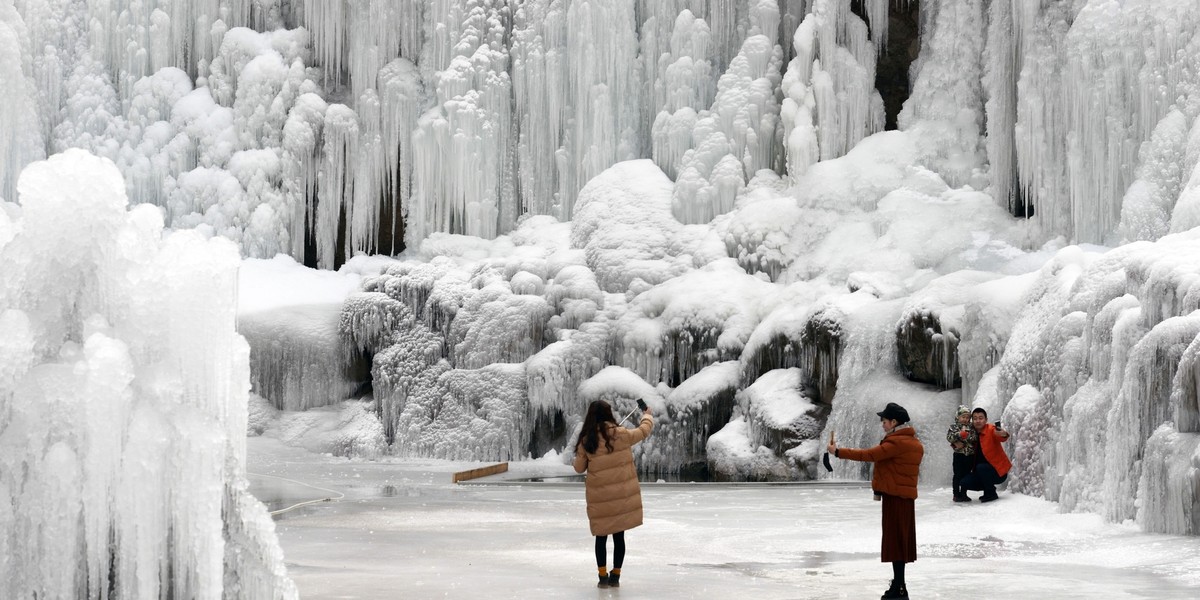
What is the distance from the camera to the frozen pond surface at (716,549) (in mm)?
8828

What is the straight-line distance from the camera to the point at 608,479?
29.8 ft

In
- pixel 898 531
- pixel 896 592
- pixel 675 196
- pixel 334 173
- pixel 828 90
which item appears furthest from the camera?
pixel 334 173

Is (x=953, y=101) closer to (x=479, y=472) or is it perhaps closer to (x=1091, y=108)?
(x=1091, y=108)

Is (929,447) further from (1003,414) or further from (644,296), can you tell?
(644,296)

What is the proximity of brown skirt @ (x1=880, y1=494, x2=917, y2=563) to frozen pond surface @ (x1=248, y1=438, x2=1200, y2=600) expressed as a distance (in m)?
0.46

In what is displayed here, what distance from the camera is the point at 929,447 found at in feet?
61.1

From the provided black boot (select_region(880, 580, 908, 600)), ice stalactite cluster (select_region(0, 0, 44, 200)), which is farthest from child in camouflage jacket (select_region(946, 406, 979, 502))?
ice stalactite cluster (select_region(0, 0, 44, 200))

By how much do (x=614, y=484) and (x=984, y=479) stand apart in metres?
6.94

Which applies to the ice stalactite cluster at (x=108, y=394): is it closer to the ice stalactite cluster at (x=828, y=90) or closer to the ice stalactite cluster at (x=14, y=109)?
the ice stalactite cluster at (x=828, y=90)

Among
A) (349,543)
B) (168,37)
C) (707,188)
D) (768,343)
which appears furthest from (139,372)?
(168,37)

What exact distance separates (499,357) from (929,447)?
811 centimetres

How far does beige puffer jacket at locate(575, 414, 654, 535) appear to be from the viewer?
8.99 metres

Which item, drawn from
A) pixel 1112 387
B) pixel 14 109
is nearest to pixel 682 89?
pixel 14 109

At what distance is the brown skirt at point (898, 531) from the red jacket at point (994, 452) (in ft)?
22.1
